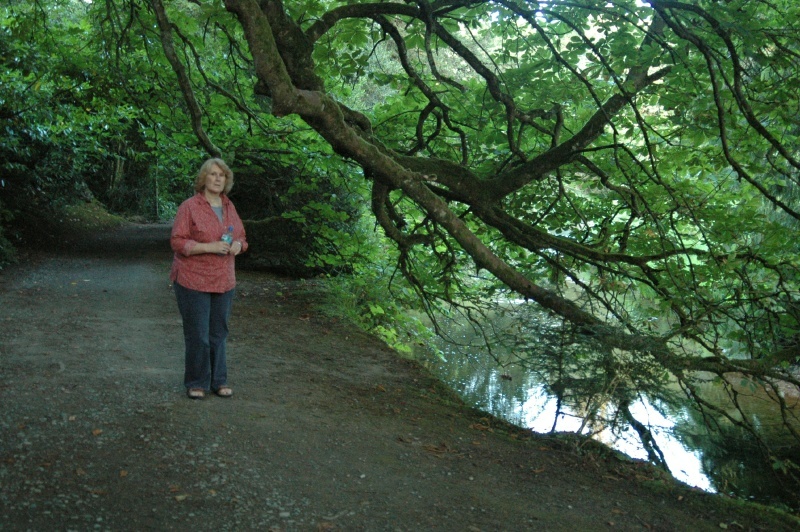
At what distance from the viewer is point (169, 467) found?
4047 millimetres

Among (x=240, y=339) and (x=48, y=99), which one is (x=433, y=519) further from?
(x=48, y=99)

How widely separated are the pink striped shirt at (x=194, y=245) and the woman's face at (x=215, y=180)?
0.32 ft

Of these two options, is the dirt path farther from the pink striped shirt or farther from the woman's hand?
the woman's hand

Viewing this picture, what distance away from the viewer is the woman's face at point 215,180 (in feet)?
17.2

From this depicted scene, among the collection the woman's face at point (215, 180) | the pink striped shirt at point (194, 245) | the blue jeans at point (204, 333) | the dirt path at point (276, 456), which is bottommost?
the dirt path at point (276, 456)

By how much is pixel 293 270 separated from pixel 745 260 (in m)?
10.1

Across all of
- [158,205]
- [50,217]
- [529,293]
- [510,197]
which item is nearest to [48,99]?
[50,217]

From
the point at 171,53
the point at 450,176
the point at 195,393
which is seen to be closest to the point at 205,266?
the point at 195,393

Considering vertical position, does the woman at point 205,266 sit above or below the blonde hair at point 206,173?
below

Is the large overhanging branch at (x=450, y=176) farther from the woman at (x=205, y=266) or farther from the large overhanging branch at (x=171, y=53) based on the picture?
the large overhanging branch at (x=171, y=53)

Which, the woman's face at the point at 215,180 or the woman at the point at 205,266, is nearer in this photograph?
the woman at the point at 205,266

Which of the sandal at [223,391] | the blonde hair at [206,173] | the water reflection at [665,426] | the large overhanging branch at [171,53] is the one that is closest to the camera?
the blonde hair at [206,173]

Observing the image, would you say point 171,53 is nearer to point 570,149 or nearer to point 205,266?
point 205,266

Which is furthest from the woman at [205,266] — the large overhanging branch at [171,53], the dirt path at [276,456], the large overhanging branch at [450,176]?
the large overhanging branch at [171,53]
